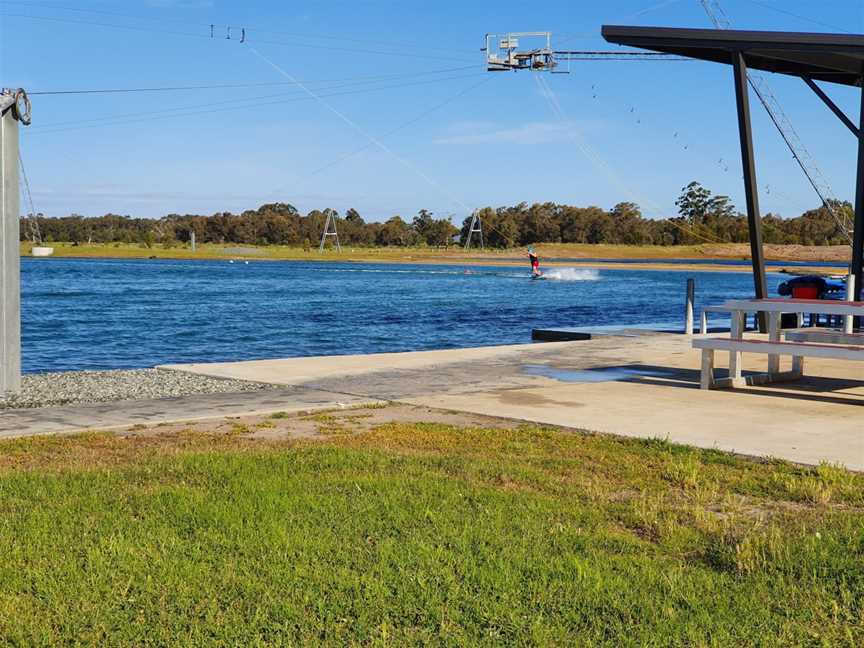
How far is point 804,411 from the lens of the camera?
10.3m

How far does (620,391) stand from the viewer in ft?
37.9

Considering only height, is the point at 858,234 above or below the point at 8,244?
above

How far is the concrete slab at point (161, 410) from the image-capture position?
360 inches

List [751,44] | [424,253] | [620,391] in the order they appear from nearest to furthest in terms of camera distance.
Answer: [620,391], [751,44], [424,253]

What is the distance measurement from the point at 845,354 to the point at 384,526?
22.2ft

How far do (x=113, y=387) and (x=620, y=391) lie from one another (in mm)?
5971

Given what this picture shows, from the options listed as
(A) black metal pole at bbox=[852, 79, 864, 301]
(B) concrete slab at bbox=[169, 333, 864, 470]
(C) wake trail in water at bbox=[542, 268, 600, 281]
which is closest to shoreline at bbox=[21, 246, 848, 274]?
(C) wake trail in water at bbox=[542, 268, 600, 281]

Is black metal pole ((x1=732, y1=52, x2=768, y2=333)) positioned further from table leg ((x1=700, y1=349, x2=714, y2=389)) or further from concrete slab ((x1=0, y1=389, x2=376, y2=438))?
A: concrete slab ((x1=0, y1=389, x2=376, y2=438))

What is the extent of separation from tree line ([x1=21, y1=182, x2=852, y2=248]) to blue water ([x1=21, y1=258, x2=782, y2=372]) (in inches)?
3900

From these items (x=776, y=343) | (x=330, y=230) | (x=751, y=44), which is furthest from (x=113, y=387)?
(x=330, y=230)

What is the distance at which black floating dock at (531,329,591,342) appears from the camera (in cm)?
1888

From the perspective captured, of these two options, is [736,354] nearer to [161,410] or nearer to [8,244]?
[161,410]

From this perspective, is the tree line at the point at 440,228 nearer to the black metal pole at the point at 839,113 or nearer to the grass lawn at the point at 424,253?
the grass lawn at the point at 424,253

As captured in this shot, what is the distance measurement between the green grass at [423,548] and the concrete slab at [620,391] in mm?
1306
